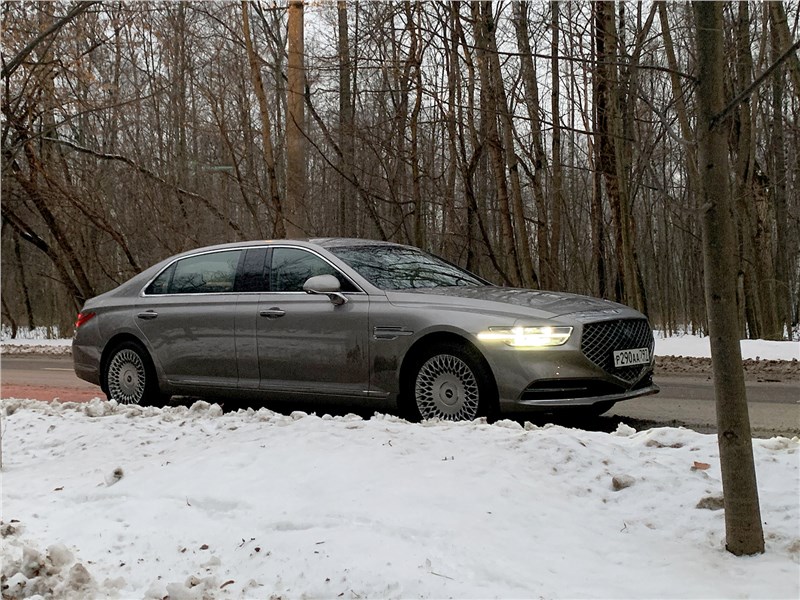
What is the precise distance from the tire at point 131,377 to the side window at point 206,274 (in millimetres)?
767

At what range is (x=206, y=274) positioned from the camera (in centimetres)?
→ 768

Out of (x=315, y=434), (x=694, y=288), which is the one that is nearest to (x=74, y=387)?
(x=315, y=434)

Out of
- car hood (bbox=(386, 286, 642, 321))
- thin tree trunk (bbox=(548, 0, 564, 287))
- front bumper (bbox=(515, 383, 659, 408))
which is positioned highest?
thin tree trunk (bbox=(548, 0, 564, 287))

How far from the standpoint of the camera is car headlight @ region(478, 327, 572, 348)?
565 cm

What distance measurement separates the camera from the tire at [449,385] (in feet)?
18.9

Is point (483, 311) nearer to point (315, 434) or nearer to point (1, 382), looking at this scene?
point (315, 434)

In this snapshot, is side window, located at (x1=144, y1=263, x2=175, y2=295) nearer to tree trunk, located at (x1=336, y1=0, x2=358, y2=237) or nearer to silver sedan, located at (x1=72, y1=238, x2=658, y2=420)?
silver sedan, located at (x1=72, y1=238, x2=658, y2=420)

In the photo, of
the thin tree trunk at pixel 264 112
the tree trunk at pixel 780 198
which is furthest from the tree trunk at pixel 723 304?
the tree trunk at pixel 780 198

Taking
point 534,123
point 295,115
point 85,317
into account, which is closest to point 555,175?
point 534,123

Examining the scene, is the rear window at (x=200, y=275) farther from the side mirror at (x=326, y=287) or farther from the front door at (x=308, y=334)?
the side mirror at (x=326, y=287)

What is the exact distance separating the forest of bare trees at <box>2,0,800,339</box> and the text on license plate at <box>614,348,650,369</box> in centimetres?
641

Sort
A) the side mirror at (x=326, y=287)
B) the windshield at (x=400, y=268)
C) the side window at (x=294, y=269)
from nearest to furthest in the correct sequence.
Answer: the side mirror at (x=326, y=287) < the windshield at (x=400, y=268) < the side window at (x=294, y=269)

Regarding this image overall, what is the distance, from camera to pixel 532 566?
128 inches

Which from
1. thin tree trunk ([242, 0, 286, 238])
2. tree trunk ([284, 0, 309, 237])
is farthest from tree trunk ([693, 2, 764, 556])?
thin tree trunk ([242, 0, 286, 238])
